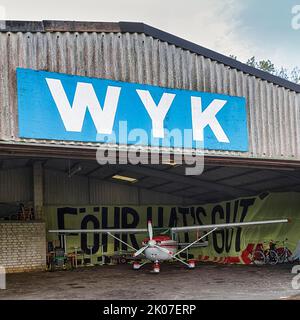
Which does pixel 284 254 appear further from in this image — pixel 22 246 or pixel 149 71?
pixel 22 246

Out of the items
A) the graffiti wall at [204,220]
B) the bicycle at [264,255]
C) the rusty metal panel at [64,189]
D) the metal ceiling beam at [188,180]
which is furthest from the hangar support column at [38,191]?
the bicycle at [264,255]

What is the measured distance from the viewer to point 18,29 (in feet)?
33.5

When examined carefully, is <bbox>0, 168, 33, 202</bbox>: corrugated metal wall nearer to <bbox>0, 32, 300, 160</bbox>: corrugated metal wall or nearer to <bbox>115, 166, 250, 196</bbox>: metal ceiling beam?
<bbox>115, 166, 250, 196</bbox>: metal ceiling beam

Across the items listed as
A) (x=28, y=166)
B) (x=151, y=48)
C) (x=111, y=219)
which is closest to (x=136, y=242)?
(x=111, y=219)

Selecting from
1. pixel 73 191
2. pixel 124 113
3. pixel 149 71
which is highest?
pixel 149 71

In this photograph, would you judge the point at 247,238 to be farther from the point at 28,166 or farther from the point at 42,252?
the point at 28,166

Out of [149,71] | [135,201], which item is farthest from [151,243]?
[149,71]

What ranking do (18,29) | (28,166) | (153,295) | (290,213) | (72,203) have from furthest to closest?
(72,203), (28,166), (290,213), (153,295), (18,29)

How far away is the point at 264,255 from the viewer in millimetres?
18641

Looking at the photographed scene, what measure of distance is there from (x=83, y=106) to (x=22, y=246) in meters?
10.6

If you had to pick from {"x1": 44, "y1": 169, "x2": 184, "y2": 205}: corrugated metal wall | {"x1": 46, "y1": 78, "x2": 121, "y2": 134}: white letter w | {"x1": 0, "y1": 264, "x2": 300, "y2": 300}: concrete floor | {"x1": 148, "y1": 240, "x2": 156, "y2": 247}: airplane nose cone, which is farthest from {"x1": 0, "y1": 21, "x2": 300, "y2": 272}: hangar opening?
{"x1": 0, "y1": 264, "x2": 300, "y2": 300}: concrete floor

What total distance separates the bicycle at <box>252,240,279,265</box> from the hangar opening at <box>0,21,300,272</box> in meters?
0.41

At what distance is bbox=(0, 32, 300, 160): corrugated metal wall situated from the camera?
10016 mm
